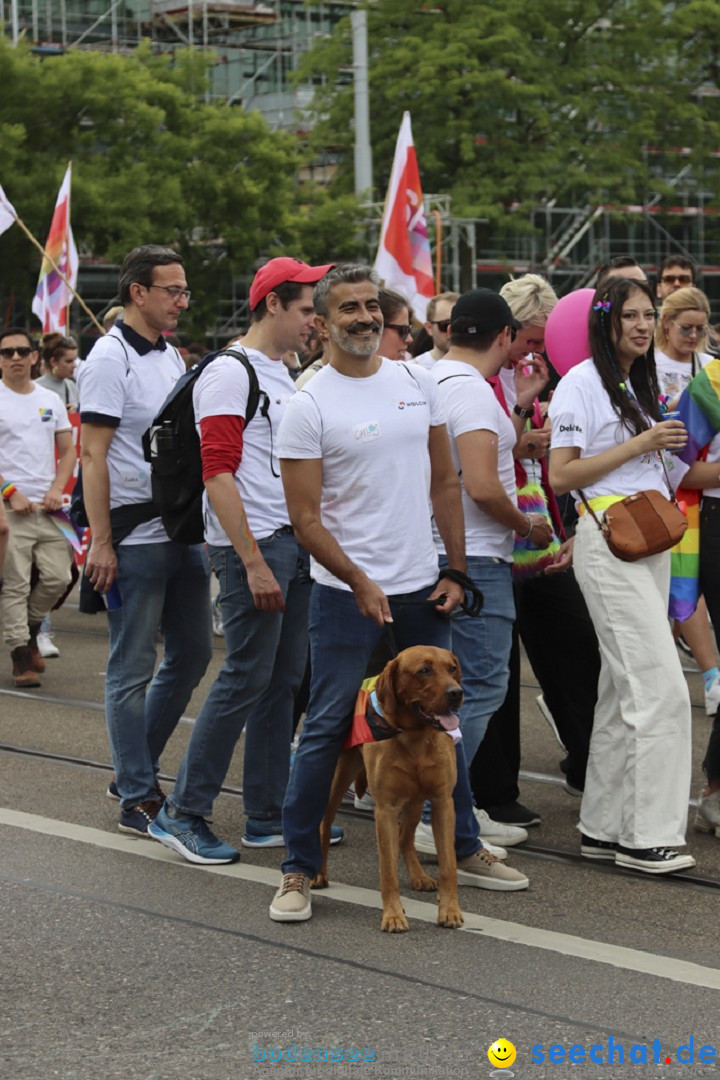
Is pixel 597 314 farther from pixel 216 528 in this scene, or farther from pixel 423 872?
pixel 423 872

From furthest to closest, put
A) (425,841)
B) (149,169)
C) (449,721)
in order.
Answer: (149,169)
(425,841)
(449,721)

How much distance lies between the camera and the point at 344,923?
18.2 ft

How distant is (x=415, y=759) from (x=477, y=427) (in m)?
1.26

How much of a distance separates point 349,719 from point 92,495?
4.84 feet

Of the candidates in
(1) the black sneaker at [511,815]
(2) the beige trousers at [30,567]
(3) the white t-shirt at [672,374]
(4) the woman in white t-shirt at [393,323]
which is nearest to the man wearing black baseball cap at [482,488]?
(1) the black sneaker at [511,815]

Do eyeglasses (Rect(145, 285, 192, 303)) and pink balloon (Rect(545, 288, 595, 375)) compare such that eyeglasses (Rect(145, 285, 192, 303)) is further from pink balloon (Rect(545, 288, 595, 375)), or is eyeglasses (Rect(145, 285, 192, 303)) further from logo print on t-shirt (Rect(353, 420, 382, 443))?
logo print on t-shirt (Rect(353, 420, 382, 443))

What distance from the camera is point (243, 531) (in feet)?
19.9

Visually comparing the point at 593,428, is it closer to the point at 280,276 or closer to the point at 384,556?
the point at 384,556

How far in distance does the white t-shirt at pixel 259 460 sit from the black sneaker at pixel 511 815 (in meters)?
1.40

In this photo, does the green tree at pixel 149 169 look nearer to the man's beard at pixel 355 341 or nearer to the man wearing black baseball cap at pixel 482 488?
the man wearing black baseball cap at pixel 482 488

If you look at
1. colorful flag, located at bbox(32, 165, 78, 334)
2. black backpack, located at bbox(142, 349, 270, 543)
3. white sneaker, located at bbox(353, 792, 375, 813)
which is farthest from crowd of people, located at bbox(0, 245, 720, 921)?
colorful flag, located at bbox(32, 165, 78, 334)

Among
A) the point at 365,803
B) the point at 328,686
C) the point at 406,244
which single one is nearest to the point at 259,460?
the point at 328,686

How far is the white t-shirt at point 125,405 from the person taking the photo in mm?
6625

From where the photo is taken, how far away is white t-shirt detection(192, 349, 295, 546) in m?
6.20
